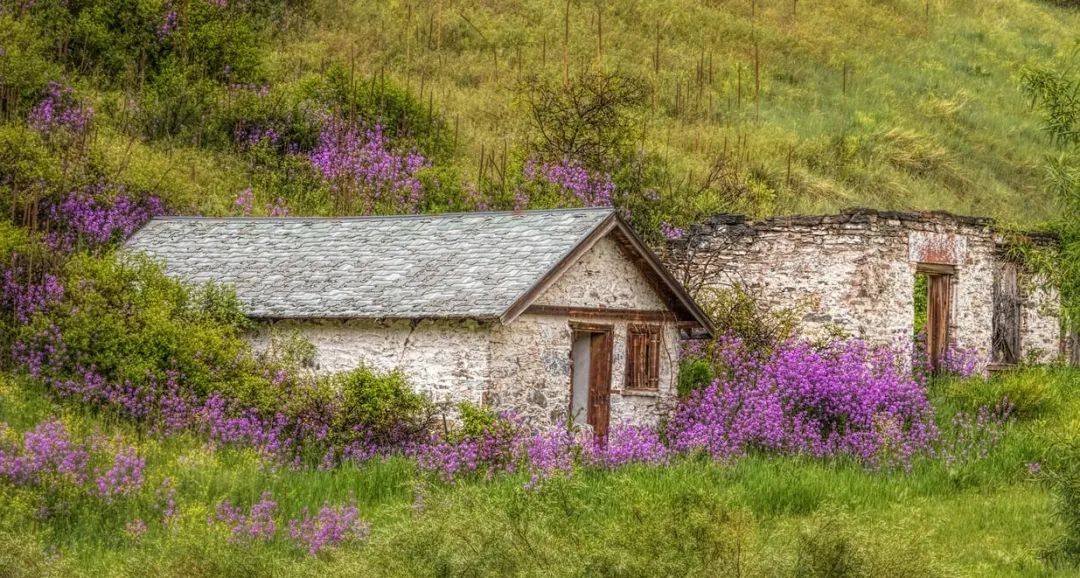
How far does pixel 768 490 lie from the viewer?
14398 mm

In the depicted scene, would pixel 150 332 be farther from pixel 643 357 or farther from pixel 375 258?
pixel 643 357

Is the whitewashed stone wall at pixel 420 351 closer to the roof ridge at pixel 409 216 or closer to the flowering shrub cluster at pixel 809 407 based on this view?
the roof ridge at pixel 409 216

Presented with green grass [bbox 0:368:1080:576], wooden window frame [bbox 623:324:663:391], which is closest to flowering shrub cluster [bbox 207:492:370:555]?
green grass [bbox 0:368:1080:576]

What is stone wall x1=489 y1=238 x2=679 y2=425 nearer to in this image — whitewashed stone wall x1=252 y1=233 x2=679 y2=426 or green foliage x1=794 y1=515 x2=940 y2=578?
whitewashed stone wall x1=252 y1=233 x2=679 y2=426

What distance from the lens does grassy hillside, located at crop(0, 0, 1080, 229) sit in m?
26.2

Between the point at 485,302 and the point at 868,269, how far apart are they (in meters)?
7.55

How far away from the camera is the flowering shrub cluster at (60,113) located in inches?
951

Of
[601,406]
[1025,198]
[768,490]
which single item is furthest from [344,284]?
[1025,198]

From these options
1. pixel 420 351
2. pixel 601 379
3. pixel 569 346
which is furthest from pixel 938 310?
pixel 420 351

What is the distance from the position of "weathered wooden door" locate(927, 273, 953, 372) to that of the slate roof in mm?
7366

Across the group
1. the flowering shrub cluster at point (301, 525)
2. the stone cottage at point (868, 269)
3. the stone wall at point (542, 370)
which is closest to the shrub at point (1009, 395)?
the stone cottage at point (868, 269)

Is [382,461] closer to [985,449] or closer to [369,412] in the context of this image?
[369,412]

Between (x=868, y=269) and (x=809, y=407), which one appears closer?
(x=809, y=407)

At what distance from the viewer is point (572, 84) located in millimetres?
26766
